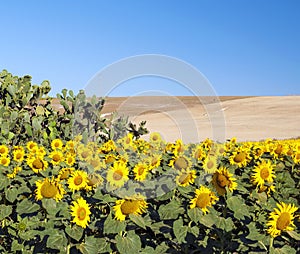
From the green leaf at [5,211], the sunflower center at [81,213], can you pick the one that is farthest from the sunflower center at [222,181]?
the green leaf at [5,211]

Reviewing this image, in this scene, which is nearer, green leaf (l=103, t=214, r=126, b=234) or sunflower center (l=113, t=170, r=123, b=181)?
green leaf (l=103, t=214, r=126, b=234)

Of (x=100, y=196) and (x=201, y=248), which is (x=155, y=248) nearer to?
(x=201, y=248)

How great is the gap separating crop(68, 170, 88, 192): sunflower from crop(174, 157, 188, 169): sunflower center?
840 millimetres

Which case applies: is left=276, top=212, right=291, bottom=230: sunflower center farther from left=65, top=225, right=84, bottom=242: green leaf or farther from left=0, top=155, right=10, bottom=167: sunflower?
left=0, top=155, right=10, bottom=167: sunflower

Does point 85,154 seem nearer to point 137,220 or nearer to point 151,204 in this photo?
point 151,204

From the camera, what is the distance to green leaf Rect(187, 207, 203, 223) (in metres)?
3.69

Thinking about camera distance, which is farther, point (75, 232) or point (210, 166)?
point (210, 166)

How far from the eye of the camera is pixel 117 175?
4141mm

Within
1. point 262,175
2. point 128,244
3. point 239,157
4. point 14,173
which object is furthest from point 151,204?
point 14,173

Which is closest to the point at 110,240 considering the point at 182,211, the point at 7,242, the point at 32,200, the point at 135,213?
the point at 135,213

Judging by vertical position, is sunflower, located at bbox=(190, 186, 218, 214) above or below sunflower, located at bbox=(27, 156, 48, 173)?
below

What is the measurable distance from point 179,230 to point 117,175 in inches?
29.0

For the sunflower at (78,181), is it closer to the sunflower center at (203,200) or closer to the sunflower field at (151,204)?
the sunflower field at (151,204)

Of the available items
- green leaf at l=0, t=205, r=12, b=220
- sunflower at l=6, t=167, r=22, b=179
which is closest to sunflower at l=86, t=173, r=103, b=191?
green leaf at l=0, t=205, r=12, b=220
